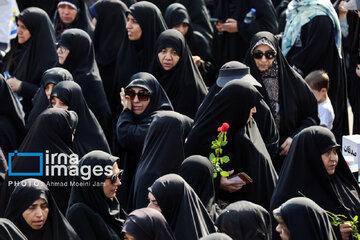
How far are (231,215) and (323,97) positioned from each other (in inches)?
129

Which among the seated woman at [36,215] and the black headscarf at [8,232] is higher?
the black headscarf at [8,232]

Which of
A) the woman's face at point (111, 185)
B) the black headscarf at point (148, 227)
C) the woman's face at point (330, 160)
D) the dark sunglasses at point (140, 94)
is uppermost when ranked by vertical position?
the black headscarf at point (148, 227)

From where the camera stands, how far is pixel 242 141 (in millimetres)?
6594

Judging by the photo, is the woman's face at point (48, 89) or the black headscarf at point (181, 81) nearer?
the woman's face at point (48, 89)

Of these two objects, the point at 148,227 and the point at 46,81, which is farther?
the point at 46,81

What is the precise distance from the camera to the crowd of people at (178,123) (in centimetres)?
569

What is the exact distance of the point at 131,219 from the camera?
16.7 feet

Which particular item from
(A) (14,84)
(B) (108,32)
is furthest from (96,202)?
(B) (108,32)

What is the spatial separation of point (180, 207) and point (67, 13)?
4.89m

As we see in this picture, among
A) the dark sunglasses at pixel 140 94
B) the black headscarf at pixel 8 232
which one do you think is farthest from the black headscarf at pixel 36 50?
the black headscarf at pixel 8 232

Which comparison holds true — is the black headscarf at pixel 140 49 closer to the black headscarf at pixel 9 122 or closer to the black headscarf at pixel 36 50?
the black headscarf at pixel 36 50

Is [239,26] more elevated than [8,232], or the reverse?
[8,232]

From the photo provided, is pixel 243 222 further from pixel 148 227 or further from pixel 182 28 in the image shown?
pixel 182 28

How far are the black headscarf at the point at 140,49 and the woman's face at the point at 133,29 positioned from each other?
35 mm
